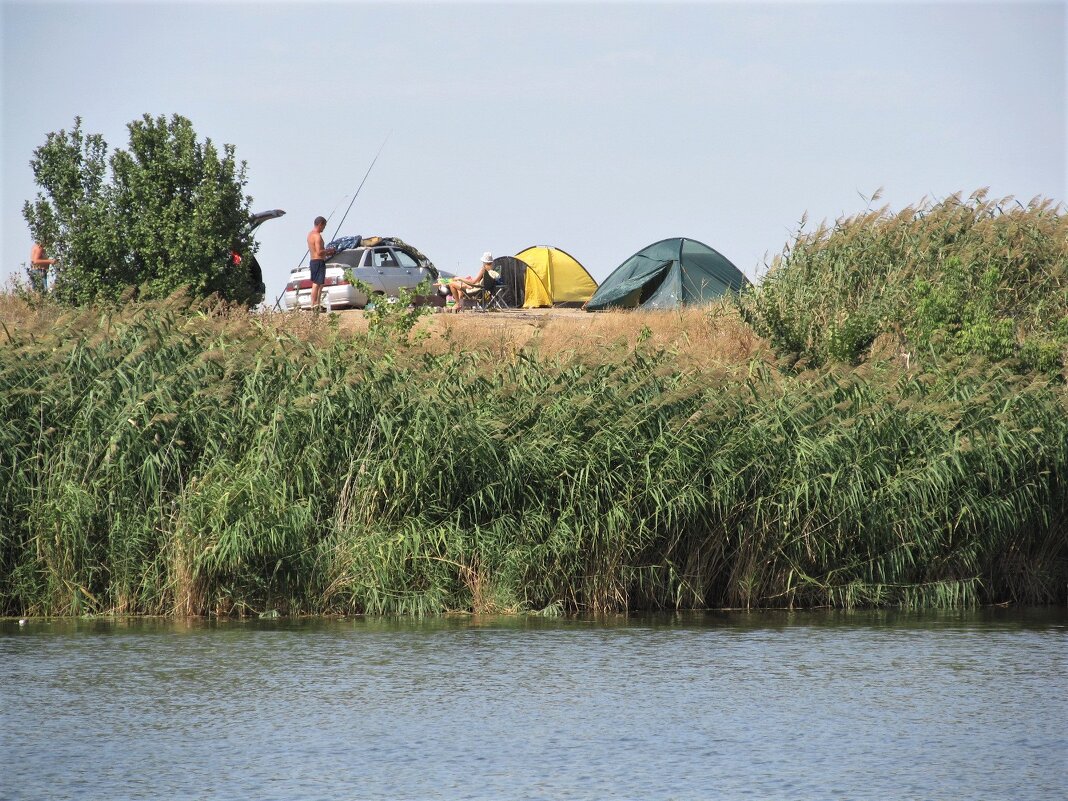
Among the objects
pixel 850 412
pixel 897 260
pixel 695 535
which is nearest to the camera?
pixel 695 535

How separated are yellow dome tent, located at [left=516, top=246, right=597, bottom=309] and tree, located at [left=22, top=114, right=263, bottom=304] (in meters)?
10.3

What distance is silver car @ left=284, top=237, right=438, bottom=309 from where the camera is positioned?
92.1 ft

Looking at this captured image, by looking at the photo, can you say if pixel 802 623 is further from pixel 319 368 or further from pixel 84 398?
pixel 84 398

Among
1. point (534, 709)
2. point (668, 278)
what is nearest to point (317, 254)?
point (668, 278)

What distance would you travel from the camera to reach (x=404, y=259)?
1219 inches

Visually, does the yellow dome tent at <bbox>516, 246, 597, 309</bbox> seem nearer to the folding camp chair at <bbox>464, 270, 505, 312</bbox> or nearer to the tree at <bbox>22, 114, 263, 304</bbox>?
the folding camp chair at <bbox>464, 270, 505, 312</bbox>

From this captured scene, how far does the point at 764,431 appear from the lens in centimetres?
1434

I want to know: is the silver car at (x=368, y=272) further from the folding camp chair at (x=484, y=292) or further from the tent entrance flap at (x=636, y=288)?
the tent entrance flap at (x=636, y=288)

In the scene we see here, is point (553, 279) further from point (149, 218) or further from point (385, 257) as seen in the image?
point (149, 218)

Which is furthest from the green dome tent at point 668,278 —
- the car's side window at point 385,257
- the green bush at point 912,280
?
the green bush at point 912,280

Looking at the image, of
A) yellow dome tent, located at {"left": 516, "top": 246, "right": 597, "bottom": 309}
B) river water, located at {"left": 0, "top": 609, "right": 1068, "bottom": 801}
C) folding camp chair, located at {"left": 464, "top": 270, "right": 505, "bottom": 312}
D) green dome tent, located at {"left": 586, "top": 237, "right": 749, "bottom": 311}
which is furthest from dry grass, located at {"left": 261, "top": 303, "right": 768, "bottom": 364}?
river water, located at {"left": 0, "top": 609, "right": 1068, "bottom": 801}

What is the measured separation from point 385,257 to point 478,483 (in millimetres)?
17581

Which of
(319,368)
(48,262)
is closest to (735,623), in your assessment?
(319,368)

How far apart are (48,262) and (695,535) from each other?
53.3 ft
